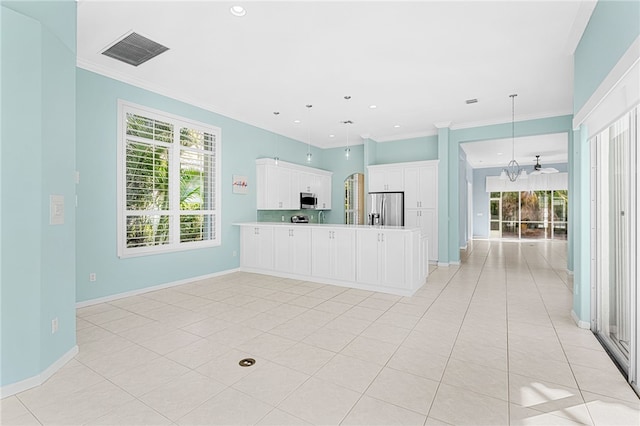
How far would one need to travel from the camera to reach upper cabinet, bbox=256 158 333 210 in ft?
21.7

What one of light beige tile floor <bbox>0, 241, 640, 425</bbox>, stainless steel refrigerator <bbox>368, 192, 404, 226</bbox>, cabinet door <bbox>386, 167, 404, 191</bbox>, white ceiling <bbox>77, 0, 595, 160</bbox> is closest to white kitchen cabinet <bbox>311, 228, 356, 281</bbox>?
light beige tile floor <bbox>0, 241, 640, 425</bbox>

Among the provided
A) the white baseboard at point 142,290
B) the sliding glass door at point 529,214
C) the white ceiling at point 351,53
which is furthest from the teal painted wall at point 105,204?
the sliding glass door at point 529,214

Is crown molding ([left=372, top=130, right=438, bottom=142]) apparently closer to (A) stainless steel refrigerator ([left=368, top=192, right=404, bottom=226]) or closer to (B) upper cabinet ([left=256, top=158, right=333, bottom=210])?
(A) stainless steel refrigerator ([left=368, top=192, right=404, bottom=226])

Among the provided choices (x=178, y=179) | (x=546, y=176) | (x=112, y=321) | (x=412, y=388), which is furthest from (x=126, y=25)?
(x=546, y=176)

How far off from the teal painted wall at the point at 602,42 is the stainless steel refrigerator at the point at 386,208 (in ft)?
14.4

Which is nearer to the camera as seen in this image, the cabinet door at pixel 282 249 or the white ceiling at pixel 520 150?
the cabinet door at pixel 282 249

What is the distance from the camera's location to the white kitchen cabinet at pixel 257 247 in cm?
589

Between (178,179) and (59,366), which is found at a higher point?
(178,179)

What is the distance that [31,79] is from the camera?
7.30ft

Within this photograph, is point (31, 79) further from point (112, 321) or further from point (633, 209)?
point (633, 209)

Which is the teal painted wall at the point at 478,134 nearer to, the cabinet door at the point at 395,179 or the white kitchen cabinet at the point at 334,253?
the cabinet door at the point at 395,179

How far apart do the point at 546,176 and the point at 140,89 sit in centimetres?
1395

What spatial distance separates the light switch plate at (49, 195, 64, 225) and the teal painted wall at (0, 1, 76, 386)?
39mm

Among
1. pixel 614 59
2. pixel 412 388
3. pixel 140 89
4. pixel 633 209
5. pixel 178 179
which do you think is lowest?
pixel 412 388
